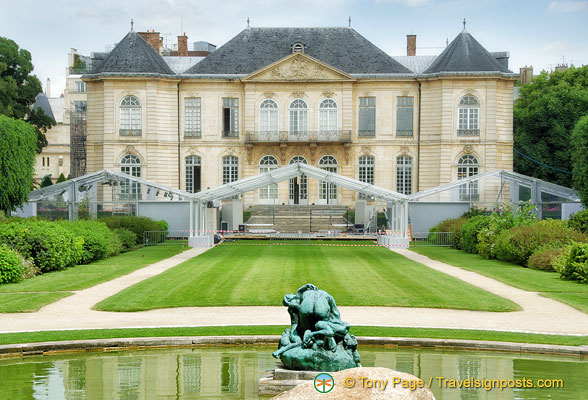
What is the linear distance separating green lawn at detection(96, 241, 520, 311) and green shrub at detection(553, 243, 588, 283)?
10.9ft

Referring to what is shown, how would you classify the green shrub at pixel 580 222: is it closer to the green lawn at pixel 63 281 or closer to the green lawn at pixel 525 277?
the green lawn at pixel 525 277

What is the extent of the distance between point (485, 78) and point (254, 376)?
42.6 metres

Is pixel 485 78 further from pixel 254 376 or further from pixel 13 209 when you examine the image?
pixel 254 376

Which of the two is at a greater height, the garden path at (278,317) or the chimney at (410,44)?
the chimney at (410,44)

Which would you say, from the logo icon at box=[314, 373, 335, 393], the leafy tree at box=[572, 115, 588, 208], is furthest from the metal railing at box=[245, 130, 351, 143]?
the logo icon at box=[314, 373, 335, 393]

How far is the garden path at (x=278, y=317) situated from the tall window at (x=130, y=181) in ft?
79.2

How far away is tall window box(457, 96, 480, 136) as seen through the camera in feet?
167

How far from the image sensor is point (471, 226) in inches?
1326

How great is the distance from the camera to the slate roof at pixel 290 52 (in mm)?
53031

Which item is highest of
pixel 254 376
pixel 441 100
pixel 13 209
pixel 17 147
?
pixel 441 100

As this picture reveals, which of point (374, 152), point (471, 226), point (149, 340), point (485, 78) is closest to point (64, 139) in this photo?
point (374, 152)

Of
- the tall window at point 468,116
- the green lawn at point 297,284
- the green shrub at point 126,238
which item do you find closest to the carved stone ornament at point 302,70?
the tall window at point 468,116

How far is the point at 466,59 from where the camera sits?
168ft

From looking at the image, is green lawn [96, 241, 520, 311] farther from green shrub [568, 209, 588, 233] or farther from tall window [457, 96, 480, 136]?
tall window [457, 96, 480, 136]
